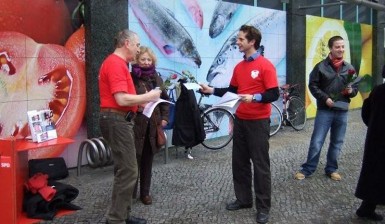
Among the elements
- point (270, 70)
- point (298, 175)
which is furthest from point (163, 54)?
point (270, 70)

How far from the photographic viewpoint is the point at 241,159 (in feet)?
16.5

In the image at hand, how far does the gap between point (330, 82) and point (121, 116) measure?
3.09m

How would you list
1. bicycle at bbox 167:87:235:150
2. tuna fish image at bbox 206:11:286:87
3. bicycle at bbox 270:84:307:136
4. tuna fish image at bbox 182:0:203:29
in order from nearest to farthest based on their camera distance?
bicycle at bbox 167:87:235:150
tuna fish image at bbox 182:0:203:29
tuna fish image at bbox 206:11:286:87
bicycle at bbox 270:84:307:136

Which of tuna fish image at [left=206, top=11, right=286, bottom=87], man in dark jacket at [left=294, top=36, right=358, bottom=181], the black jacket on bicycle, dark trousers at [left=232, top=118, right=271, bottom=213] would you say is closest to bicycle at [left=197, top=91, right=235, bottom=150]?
tuna fish image at [left=206, top=11, right=286, bottom=87]

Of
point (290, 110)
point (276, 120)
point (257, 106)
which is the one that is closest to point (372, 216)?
point (257, 106)

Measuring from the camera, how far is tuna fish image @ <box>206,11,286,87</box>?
30.5 ft

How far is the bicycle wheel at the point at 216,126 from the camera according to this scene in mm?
8401

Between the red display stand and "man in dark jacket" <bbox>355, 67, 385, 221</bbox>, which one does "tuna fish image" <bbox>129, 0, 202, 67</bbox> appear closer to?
"man in dark jacket" <bbox>355, 67, 385, 221</bbox>

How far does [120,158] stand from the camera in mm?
4211

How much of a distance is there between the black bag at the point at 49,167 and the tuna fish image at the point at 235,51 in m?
5.18

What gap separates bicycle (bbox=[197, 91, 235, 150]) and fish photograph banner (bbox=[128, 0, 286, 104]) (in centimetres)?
59

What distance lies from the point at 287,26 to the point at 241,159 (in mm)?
6764

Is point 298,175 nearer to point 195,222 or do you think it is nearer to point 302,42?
point 195,222

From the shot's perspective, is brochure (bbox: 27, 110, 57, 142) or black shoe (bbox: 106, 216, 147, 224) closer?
brochure (bbox: 27, 110, 57, 142)
